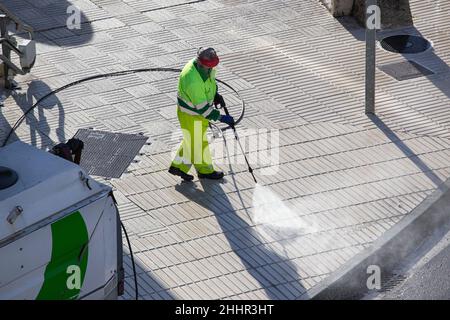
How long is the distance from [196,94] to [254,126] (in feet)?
6.62

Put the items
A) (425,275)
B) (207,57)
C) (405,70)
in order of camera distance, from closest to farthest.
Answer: (425,275)
(207,57)
(405,70)

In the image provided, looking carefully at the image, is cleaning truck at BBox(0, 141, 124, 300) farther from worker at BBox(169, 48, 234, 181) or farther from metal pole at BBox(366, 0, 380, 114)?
metal pole at BBox(366, 0, 380, 114)

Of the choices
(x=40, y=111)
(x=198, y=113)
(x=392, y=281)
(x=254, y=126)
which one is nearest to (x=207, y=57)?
(x=198, y=113)

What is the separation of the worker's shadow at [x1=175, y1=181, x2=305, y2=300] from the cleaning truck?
215cm

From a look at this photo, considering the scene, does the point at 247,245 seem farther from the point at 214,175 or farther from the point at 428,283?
the point at 428,283

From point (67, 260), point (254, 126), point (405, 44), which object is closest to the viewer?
point (67, 260)

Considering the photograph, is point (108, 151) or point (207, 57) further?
point (108, 151)

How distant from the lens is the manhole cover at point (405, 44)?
1639cm

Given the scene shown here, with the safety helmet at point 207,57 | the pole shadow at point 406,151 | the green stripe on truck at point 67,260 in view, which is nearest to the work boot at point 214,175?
the safety helmet at point 207,57

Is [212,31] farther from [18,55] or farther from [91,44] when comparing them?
[18,55]

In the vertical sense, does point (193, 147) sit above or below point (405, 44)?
above

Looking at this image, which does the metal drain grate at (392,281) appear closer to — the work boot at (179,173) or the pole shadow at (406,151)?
the pole shadow at (406,151)

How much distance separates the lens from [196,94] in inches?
487

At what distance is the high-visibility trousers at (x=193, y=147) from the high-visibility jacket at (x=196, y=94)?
14 cm
